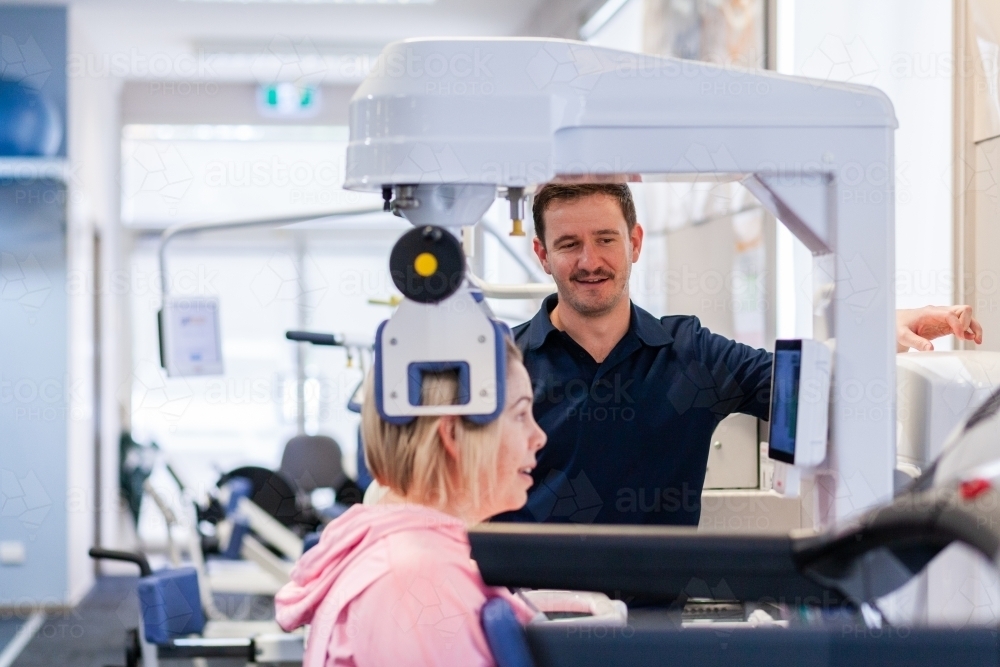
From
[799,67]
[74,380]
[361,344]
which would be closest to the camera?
[799,67]

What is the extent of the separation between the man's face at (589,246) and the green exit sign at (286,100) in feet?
17.7

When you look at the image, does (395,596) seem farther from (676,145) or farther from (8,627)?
(8,627)

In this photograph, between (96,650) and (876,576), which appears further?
(96,650)

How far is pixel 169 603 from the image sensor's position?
2.60 meters

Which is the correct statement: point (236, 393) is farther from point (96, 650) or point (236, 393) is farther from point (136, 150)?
point (96, 650)

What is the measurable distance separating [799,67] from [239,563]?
469 centimetres

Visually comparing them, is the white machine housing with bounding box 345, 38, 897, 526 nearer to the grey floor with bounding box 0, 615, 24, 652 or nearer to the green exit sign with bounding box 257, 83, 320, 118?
the grey floor with bounding box 0, 615, 24, 652

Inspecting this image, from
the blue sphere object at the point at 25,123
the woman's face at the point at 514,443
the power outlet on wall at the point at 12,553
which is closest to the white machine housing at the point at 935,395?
the woman's face at the point at 514,443

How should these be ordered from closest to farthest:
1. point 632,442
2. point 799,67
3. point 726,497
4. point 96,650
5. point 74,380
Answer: point 632,442, point 726,497, point 799,67, point 96,650, point 74,380

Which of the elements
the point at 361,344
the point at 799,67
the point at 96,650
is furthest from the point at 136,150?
the point at 799,67

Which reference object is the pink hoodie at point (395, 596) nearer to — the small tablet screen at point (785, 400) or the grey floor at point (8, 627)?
the small tablet screen at point (785, 400)

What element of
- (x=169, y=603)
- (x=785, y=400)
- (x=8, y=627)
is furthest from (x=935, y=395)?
(x=8, y=627)

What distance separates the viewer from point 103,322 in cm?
618

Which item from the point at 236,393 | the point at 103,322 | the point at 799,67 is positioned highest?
the point at 799,67
